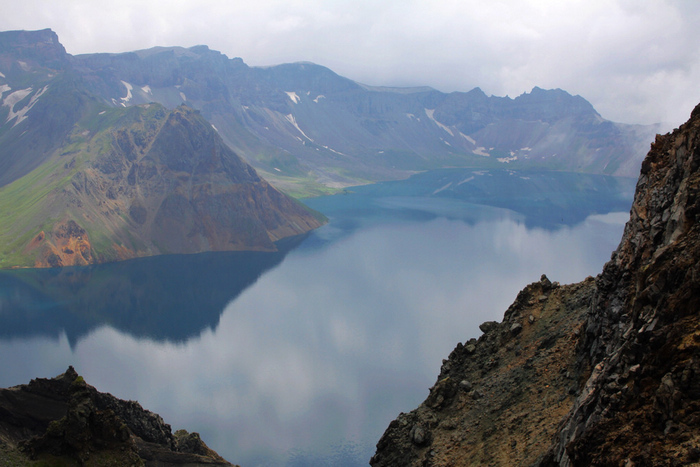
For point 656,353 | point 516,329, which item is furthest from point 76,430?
point 656,353

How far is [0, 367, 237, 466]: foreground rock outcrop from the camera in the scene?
33.2 metres

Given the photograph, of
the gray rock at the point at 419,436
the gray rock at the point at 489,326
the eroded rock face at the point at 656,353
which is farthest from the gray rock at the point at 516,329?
the eroded rock face at the point at 656,353

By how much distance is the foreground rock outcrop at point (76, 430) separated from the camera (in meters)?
33.2

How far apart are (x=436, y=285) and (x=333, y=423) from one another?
6174cm

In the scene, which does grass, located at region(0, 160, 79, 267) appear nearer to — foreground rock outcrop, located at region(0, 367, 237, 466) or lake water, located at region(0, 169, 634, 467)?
lake water, located at region(0, 169, 634, 467)

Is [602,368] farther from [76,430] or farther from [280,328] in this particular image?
[280,328]

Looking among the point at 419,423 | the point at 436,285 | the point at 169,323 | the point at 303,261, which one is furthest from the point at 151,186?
the point at 419,423

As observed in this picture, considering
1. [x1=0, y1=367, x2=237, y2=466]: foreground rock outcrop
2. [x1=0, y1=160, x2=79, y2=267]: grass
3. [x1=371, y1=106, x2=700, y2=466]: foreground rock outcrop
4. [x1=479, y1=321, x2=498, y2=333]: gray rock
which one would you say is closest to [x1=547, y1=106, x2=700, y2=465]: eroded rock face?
[x1=371, y1=106, x2=700, y2=466]: foreground rock outcrop

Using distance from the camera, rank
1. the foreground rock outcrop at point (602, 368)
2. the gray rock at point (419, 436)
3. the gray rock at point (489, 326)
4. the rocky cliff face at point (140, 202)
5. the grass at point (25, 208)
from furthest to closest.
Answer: the rocky cliff face at point (140, 202), the grass at point (25, 208), the gray rock at point (489, 326), the gray rock at point (419, 436), the foreground rock outcrop at point (602, 368)

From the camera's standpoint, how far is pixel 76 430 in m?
33.6

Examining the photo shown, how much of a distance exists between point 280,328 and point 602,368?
275 ft

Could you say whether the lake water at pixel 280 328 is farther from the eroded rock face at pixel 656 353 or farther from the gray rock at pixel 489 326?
the eroded rock face at pixel 656 353

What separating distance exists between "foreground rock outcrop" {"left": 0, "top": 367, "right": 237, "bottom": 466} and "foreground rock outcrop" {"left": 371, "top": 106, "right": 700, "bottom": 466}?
60.2 feet

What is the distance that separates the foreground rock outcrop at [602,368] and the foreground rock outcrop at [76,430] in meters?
18.4
